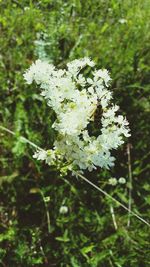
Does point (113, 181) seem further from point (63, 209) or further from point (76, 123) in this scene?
point (76, 123)

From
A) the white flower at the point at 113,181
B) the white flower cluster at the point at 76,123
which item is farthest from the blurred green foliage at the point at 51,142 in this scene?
the white flower cluster at the point at 76,123

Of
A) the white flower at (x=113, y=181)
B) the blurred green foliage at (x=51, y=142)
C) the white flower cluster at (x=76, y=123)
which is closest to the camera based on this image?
the white flower cluster at (x=76, y=123)

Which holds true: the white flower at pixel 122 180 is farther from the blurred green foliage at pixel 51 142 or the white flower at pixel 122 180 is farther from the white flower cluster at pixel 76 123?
the white flower cluster at pixel 76 123

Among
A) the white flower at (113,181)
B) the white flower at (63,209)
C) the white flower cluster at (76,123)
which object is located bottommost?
the white flower cluster at (76,123)

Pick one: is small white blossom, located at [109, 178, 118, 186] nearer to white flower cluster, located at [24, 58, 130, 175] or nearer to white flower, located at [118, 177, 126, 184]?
white flower, located at [118, 177, 126, 184]

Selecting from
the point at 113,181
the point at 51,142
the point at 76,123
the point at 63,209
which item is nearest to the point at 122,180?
the point at 113,181

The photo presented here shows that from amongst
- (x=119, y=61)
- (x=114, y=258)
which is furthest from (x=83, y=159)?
(x=119, y=61)

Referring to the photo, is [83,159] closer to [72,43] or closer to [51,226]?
[51,226]

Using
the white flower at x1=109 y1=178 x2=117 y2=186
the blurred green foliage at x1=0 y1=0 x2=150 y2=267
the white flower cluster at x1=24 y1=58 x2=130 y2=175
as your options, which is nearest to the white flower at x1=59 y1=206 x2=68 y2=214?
the blurred green foliage at x1=0 y1=0 x2=150 y2=267

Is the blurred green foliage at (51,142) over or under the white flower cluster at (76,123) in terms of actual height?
over
